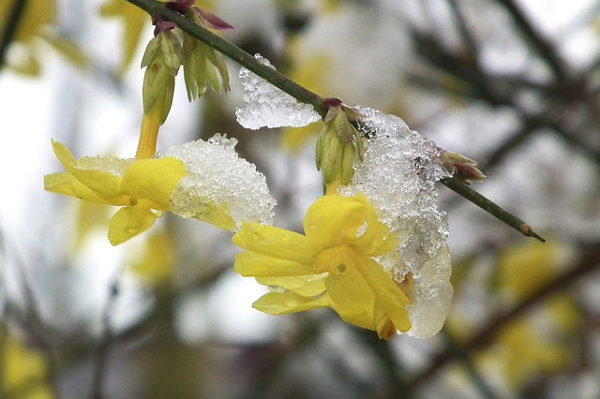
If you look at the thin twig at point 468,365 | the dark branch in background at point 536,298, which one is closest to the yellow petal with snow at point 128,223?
the thin twig at point 468,365

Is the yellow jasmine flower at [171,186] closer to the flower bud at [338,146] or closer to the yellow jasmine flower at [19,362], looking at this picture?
the flower bud at [338,146]

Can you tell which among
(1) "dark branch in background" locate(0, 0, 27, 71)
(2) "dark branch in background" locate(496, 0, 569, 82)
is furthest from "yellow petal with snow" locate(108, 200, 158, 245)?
(2) "dark branch in background" locate(496, 0, 569, 82)

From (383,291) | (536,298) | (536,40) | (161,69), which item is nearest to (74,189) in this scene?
(161,69)

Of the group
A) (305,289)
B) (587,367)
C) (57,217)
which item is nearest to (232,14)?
(305,289)

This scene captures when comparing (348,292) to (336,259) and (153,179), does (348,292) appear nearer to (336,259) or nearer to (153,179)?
(336,259)

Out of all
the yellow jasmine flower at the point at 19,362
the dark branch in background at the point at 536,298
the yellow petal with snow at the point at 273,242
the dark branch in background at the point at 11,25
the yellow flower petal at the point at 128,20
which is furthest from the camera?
the yellow jasmine flower at the point at 19,362
